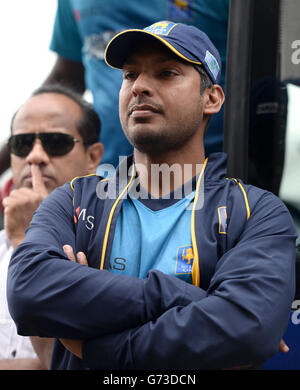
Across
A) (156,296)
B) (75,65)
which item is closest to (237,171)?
(156,296)

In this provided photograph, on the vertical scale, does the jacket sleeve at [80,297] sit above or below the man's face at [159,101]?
below

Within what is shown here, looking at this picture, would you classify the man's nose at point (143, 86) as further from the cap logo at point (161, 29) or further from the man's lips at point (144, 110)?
the cap logo at point (161, 29)

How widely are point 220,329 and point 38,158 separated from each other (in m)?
1.39

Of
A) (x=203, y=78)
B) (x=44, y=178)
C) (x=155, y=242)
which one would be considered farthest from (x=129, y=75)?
(x=44, y=178)

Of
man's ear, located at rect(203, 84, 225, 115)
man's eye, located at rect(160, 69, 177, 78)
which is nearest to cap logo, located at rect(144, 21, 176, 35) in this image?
man's eye, located at rect(160, 69, 177, 78)

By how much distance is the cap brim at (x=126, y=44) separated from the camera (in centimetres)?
174

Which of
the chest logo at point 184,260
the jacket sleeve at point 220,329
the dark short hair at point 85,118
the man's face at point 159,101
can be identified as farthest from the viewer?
the dark short hair at point 85,118

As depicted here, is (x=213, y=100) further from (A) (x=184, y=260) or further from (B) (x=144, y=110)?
(A) (x=184, y=260)

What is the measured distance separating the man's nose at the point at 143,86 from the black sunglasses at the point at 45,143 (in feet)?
2.97

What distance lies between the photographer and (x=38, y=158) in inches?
98.7

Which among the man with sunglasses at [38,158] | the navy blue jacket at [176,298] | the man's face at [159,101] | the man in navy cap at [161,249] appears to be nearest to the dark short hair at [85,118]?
the man with sunglasses at [38,158]

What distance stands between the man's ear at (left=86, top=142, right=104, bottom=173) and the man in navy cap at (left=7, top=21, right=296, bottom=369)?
0.78 m

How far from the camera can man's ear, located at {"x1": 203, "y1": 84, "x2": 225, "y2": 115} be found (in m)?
1.89

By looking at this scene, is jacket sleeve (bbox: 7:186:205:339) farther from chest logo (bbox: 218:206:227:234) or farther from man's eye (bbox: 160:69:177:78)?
man's eye (bbox: 160:69:177:78)
